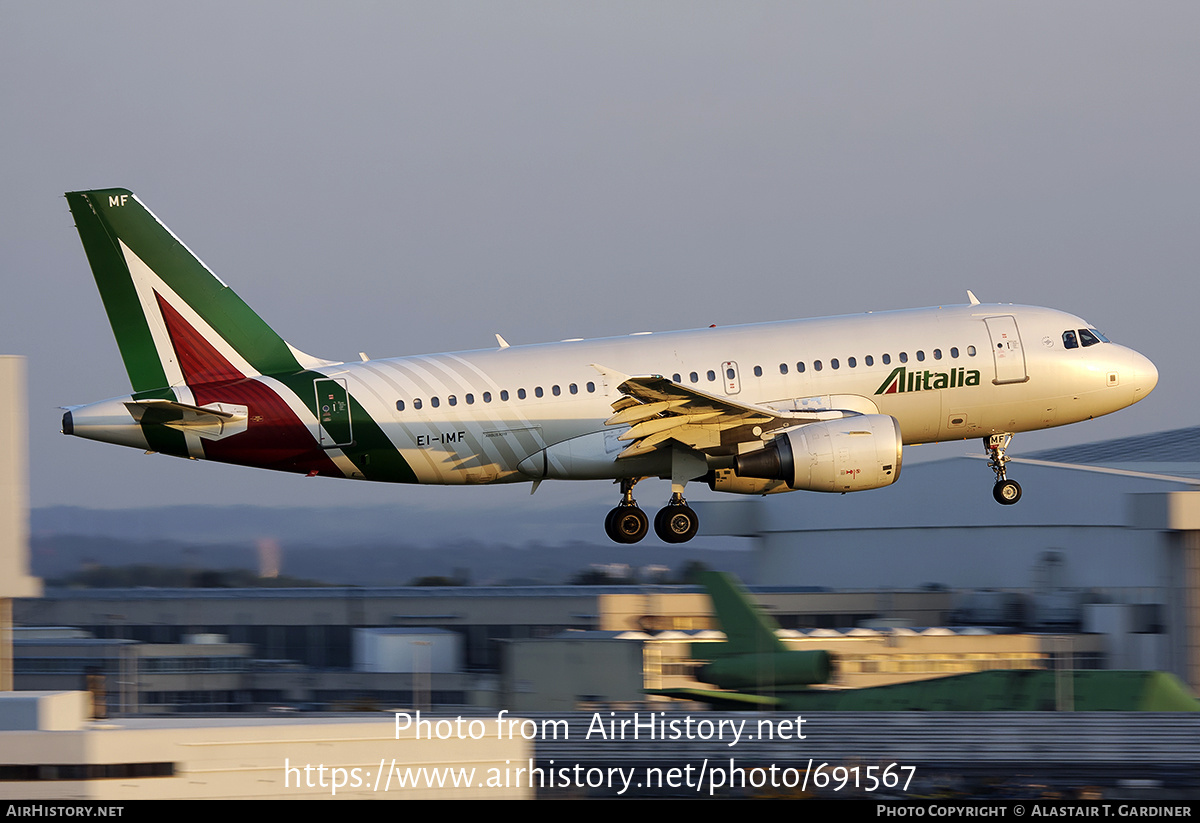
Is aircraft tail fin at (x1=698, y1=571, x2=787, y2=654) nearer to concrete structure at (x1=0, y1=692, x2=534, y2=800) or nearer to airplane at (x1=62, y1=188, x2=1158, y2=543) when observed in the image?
airplane at (x1=62, y1=188, x2=1158, y2=543)

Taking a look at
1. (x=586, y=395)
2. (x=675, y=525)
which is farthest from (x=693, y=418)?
(x=675, y=525)

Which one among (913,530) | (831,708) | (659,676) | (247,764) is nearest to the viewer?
(247,764)

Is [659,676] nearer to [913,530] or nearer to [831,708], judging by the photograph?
[831,708]

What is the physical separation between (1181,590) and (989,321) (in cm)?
1973

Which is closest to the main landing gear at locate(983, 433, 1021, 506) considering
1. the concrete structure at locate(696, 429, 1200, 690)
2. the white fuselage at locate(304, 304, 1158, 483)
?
the white fuselage at locate(304, 304, 1158, 483)

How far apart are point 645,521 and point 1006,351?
9.98 meters

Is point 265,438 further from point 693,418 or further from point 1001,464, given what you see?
point 1001,464

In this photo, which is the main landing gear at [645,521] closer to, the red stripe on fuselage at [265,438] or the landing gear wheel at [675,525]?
the landing gear wheel at [675,525]

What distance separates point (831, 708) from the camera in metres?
41.7

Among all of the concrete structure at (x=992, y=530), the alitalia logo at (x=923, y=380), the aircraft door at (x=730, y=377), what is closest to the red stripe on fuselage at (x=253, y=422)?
the aircraft door at (x=730, y=377)

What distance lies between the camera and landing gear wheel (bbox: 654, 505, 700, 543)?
34188 millimetres

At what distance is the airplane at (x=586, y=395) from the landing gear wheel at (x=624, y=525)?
57 mm

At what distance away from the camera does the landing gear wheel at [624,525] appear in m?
34.7

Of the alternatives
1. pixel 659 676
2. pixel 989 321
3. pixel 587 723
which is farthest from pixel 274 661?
pixel 989 321
